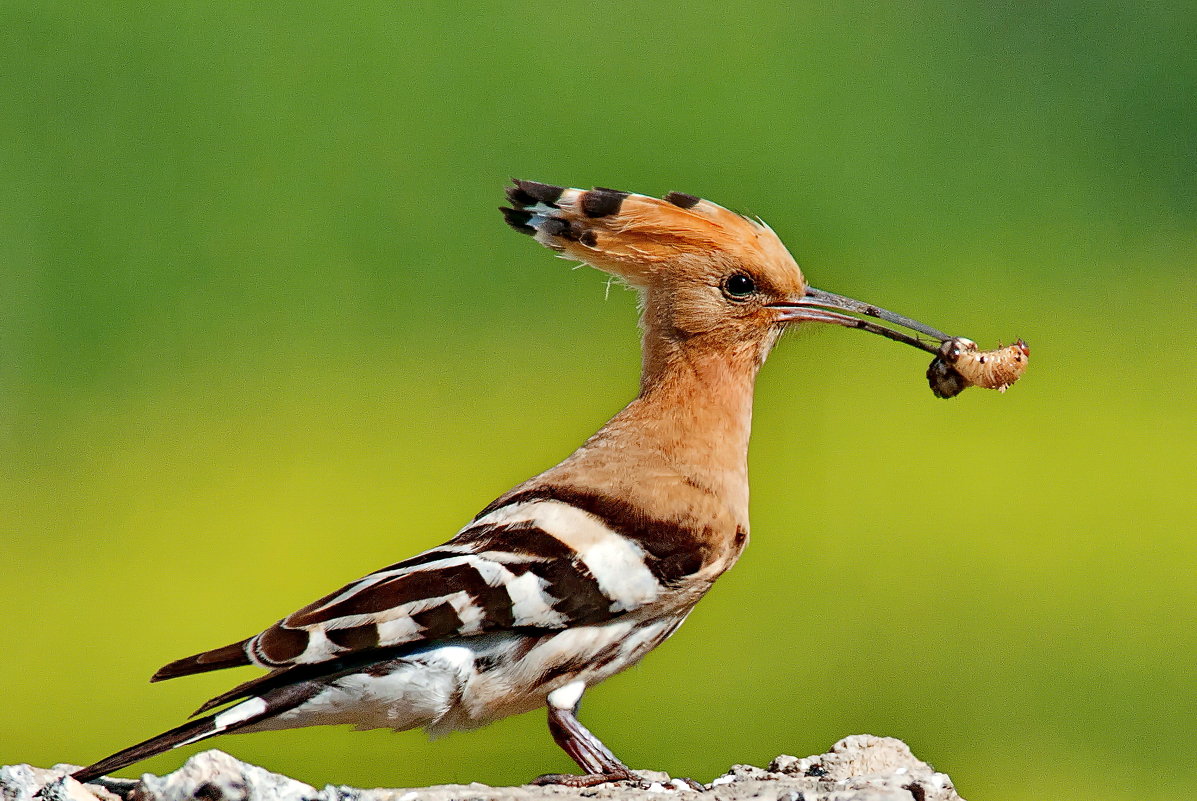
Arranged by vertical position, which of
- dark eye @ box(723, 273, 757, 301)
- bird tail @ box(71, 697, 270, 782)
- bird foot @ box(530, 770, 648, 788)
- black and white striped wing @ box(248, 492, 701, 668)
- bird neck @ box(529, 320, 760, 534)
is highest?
dark eye @ box(723, 273, 757, 301)

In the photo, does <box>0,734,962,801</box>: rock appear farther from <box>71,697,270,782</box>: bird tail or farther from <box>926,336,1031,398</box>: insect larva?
<box>926,336,1031,398</box>: insect larva

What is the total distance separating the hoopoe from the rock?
5 cm

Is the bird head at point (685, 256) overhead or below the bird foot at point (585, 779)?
overhead

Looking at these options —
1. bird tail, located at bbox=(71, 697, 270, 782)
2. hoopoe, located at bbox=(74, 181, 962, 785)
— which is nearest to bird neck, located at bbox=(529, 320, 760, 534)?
hoopoe, located at bbox=(74, 181, 962, 785)

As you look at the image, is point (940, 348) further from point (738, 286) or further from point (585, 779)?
point (585, 779)

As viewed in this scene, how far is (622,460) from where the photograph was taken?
6.84 feet

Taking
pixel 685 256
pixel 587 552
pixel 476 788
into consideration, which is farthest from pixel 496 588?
pixel 685 256

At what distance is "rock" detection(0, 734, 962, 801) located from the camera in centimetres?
155

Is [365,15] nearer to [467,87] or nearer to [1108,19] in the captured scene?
[467,87]

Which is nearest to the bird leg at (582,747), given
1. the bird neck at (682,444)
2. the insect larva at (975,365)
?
the bird neck at (682,444)

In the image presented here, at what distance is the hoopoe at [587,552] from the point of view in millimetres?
1769

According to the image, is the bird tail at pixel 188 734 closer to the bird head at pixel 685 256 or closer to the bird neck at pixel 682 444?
the bird neck at pixel 682 444

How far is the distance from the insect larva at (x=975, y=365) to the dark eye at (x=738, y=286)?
0.91 feet

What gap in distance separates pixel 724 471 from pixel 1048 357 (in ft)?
6.54
